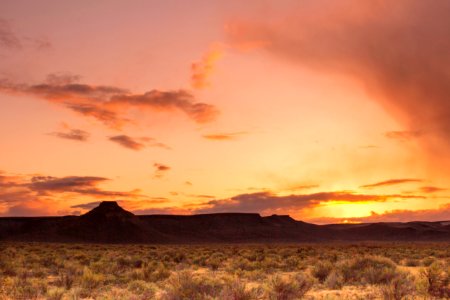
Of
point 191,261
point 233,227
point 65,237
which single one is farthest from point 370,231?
point 191,261

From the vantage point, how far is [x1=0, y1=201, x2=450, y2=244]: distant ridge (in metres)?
114

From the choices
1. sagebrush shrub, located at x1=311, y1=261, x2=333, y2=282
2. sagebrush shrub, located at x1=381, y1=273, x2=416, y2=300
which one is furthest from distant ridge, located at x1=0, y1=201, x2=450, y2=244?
sagebrush shrub, located at x1=381, y1=273, x2=416, y2=300

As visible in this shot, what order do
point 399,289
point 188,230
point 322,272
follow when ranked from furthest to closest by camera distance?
point 188,230 < point 322,272 < point 399,289

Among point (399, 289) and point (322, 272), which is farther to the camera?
point (322, 272)

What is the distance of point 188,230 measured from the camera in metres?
134

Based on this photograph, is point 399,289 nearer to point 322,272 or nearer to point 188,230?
point 322,272

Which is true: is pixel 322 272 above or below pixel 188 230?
below

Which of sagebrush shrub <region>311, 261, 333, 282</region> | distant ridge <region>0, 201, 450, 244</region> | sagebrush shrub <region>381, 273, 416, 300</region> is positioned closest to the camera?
sagebrush shrub <region>381, 273, 416, 300</region>

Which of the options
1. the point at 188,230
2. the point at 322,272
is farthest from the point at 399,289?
the point at 188,230

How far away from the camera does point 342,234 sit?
147 m

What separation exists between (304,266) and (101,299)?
45.9ft

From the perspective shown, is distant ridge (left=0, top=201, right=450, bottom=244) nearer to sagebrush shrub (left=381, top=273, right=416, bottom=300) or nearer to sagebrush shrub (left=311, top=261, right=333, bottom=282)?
sagebrush shrub (left=311, top=261, right=333, bottom=282)

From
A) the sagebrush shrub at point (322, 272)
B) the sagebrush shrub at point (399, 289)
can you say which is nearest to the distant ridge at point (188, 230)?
the sagebrush shrub at point (322, 272)

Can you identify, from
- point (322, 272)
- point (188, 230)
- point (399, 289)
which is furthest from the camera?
point (188, 230)
